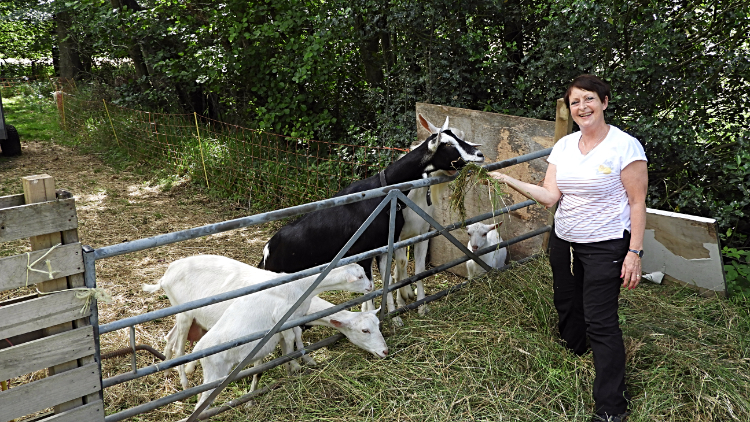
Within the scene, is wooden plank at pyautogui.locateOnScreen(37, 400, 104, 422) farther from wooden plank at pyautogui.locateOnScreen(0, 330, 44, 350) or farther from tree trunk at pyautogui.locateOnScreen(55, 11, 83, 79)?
tree trunk at pyautogui.locateOnScreen(55, 11, 83, 79)

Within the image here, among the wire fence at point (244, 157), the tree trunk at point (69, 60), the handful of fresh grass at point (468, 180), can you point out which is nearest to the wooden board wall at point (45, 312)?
the handful of fresh grass at point (468, 180)

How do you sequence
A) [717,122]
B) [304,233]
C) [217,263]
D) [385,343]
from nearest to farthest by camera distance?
[385,343] → [217,263] → [304,233] → [717,122]

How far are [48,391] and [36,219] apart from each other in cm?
73

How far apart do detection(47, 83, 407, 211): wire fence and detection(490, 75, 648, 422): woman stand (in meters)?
3.04

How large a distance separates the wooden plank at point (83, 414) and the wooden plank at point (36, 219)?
788mm

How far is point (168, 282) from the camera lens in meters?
4.13

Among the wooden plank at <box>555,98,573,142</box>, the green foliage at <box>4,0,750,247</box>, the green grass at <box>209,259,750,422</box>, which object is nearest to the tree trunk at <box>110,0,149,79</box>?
the green foliage at <box>4,0,750,247</box>

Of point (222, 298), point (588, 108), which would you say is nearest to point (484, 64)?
point (588, 108)

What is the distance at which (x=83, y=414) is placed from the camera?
266 centimetres

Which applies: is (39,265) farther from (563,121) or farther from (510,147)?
(510,147)

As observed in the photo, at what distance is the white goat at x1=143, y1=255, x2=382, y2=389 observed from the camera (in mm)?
3902

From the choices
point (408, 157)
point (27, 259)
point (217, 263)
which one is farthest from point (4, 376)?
point (408, 157)

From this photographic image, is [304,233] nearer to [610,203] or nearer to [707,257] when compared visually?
[610,203]

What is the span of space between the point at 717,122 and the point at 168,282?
5012 mm
